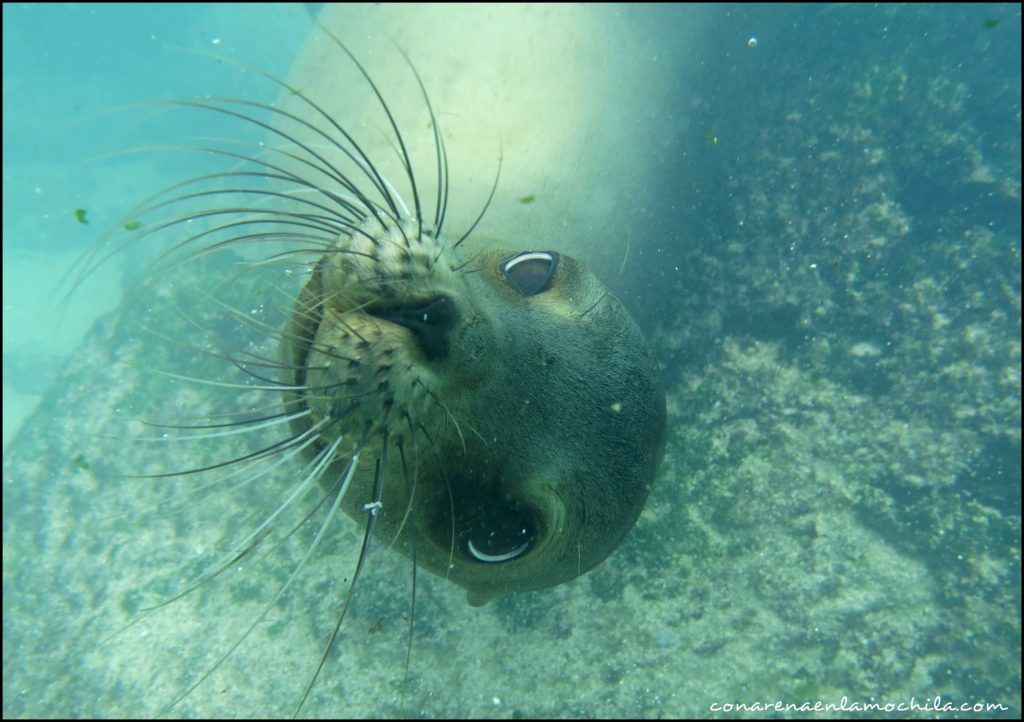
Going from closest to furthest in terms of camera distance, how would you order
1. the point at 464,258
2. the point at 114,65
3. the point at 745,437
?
the point at 464,258
the point at 745,437
the point at 114,65

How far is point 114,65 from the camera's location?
2372cm

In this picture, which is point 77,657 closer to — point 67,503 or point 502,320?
point 67,503

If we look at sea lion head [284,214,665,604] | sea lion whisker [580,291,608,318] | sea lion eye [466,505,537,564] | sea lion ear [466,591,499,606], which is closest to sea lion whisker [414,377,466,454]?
sea lion head [284,214,665,604]

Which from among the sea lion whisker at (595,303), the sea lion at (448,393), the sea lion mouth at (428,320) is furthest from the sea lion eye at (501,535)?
the sea lion whisker at (595,303)

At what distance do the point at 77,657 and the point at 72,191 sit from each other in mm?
21727

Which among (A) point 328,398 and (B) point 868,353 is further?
(B) point 868,353

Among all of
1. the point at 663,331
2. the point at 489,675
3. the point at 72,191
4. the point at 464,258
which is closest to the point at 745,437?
the point at 663,331

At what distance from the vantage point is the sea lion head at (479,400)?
1.35 m

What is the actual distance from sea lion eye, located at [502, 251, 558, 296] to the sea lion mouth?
698mm

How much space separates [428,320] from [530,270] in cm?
89

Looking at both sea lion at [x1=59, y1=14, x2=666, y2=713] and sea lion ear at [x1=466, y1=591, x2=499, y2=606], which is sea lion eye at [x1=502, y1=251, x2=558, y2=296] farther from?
sea lion ear at [x1=466, y1=591, x2=499, y2=606]

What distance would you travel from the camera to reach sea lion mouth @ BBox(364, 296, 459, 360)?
138 centimetres

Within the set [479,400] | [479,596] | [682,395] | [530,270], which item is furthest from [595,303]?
[682,395]

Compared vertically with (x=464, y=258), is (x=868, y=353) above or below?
below
